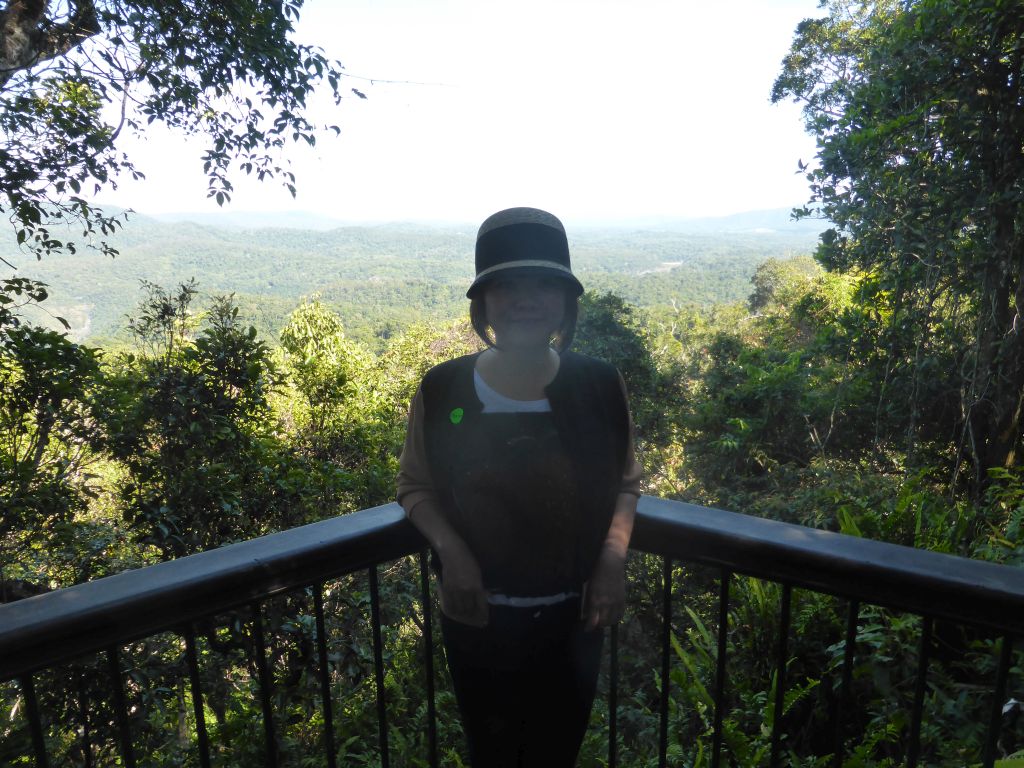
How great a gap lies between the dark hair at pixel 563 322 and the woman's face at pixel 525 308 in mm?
23

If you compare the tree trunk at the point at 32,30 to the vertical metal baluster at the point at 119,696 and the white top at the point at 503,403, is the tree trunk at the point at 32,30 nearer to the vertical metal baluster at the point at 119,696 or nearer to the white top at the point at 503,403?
the white top at the point at 503,403

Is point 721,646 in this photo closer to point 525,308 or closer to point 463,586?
point 463,586

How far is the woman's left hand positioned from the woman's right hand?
0.68 ft

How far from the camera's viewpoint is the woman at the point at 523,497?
1.23m

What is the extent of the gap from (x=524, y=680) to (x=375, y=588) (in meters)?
0.37

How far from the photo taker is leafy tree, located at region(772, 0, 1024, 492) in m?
4.94

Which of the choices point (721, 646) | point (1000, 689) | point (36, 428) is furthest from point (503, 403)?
point (36, 428)

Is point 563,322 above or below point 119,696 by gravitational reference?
above

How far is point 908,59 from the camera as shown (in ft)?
18.1

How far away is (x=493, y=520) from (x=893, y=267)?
20.5ft

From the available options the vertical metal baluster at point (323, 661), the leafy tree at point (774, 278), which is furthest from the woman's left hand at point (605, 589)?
the leafy tree at point (774, 278)

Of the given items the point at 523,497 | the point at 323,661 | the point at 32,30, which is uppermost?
the point at 32,30

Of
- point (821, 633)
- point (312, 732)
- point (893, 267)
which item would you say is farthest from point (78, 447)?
point (893, 267)

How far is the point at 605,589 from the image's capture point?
126 centimetres
